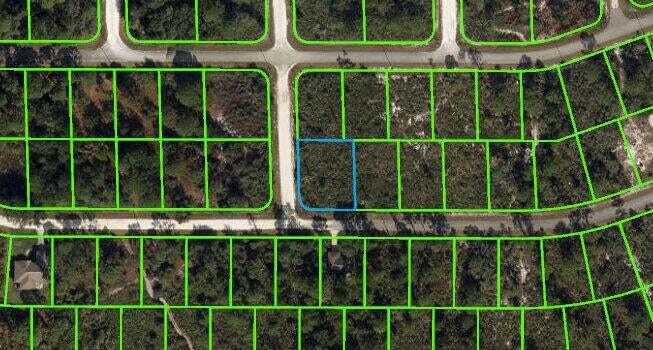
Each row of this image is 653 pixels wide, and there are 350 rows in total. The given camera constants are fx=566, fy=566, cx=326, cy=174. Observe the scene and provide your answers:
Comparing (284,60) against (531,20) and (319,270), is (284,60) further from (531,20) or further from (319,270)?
(531,20)

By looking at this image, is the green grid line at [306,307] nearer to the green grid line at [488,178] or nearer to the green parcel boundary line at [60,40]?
the green grid line at [488,178]

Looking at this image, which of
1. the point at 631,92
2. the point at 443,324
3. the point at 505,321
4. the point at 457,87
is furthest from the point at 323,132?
the point at 631,92

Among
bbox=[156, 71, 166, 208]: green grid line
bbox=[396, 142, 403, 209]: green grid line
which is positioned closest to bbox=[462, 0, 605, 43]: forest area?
bbox=[396, 142, 403, 209]: green grid line

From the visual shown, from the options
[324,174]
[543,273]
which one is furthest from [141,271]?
[543,273]

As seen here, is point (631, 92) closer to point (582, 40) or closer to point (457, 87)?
point (582, 40)

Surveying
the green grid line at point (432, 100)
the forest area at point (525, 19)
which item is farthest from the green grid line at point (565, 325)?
the forest area at point (525, 19)

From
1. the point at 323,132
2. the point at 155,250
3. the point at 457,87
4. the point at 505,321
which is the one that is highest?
the point at 457,87
